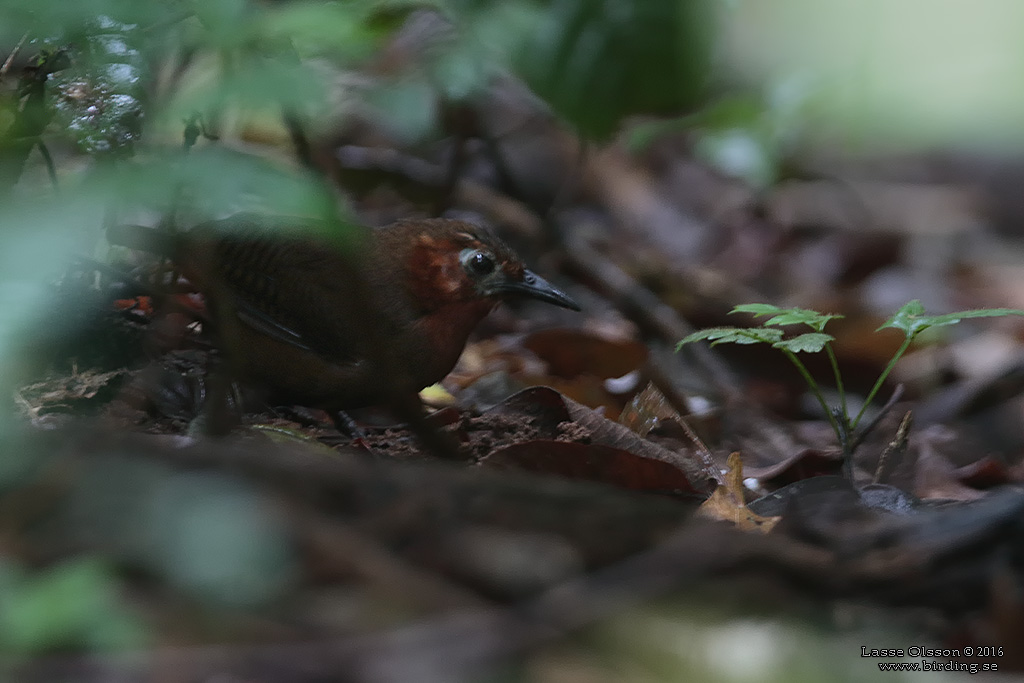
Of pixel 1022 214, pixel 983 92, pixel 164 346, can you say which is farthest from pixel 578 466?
pixel 983 92

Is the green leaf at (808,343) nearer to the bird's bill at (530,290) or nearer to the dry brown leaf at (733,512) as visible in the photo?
the dry brown leaf at (733,512)

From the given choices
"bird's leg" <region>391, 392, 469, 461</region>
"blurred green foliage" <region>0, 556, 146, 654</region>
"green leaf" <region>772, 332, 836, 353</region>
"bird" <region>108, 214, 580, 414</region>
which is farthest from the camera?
"bird" <region>108, 214, 580, 414</region>

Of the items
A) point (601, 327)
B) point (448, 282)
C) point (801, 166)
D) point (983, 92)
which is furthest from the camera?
point (983, 92)

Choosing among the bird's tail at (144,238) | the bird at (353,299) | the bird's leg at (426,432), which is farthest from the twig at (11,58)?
the bird's leg at (426,432)

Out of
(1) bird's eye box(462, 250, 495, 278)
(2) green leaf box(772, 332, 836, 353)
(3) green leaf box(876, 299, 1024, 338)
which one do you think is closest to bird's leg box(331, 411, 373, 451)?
(1) bird's eye box(462, 250, 495, 278)

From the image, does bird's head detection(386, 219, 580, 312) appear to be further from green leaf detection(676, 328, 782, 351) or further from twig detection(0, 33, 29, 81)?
twig detection(0, 33, 29, 81)

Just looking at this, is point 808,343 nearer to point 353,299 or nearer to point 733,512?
point 733,512

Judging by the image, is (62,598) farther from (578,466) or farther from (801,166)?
(801,166)

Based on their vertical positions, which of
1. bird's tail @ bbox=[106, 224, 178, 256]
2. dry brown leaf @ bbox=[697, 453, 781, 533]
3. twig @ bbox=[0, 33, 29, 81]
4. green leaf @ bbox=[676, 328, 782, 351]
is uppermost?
twig @ bbox=[0, 33, 29, 81]
